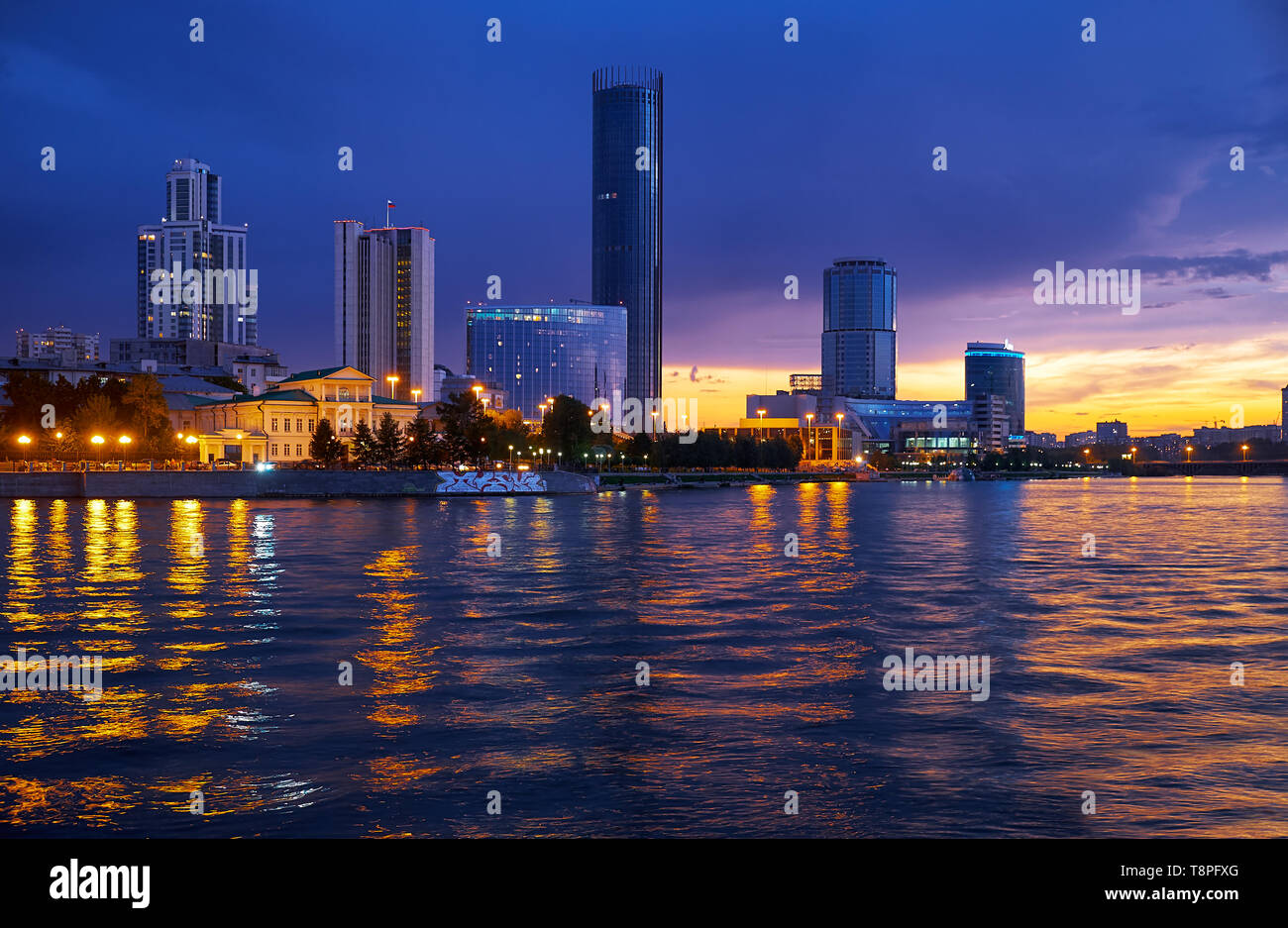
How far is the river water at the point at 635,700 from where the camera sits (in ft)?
36.9

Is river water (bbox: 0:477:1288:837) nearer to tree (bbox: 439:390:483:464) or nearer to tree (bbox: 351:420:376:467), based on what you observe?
tree (bbox: 351:420:376:467)

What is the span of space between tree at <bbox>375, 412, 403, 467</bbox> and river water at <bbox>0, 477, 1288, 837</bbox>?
68493 mm

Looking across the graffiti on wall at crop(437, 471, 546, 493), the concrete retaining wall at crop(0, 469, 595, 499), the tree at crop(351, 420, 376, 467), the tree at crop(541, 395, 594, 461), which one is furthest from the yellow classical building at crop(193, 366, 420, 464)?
the tree at crop(541, 395, 594, 461)

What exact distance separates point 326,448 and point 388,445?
6.39 metres

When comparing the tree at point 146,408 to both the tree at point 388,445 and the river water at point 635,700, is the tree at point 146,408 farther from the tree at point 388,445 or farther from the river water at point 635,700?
the river water at point 635,700

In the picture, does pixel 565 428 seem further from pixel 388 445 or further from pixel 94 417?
pixel 94 417

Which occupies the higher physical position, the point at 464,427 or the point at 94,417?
the point at 94,417

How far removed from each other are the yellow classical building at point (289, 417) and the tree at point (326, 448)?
4236 millimetres

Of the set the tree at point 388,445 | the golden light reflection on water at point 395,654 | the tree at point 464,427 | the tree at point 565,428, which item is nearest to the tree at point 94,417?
the tree at point 388,445

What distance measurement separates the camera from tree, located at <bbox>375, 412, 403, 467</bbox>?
108 m

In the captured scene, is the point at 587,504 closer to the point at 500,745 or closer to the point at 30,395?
the point at 30,395

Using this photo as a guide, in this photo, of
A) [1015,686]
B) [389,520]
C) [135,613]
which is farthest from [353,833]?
[389,520]

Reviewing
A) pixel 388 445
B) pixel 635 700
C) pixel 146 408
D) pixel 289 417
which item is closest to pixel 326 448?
pixel 388 445

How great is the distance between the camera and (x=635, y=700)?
16.6m
